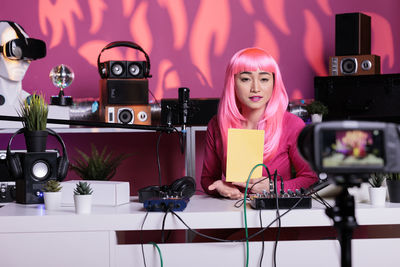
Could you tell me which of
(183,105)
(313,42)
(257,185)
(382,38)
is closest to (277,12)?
(313,42)

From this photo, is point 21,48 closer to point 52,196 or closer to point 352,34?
point 52,196

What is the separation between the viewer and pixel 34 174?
5.83ft

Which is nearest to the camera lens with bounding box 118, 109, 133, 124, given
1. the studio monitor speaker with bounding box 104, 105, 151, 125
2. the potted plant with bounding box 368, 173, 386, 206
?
the studio monitor speaker with bounding box 104, 105, 151, 125

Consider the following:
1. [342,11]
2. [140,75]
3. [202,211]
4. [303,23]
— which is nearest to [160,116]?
[140,75]

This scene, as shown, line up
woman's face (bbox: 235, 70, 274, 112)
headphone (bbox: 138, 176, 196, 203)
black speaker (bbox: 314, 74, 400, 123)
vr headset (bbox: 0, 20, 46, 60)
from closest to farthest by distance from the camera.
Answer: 1. headphone (bbox: 138, 176, 196, 203)
2. woman's face (bbox: 235, 70, 274, 112)
3. vr headset (bbox: 0, 20, 46, 60)
4. black speaker (bbox: 314, 74, 400, 123)

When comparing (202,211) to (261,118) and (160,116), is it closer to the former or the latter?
(261,118)

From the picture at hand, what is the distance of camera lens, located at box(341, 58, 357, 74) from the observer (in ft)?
10.6

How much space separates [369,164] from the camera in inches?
26.5

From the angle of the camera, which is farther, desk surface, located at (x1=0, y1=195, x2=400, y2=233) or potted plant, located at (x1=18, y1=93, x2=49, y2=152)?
potted plant, located at (x1=18, y1=93, x2=49, y2=152)

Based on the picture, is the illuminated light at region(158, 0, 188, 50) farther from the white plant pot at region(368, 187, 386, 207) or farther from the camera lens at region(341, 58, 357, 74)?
the white plant pot at region(368, 187, 386, 207)

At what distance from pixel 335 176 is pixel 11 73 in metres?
2.23

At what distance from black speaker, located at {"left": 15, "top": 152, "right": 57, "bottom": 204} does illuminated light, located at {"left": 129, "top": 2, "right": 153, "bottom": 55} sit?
5.87 feet

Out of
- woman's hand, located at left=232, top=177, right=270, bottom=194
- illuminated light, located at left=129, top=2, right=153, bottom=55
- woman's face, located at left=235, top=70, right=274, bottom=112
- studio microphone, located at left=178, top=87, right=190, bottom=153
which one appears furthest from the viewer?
illuminated light, located at left=129, top=2, right=153, bottom=55

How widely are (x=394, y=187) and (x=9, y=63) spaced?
5.98ft
